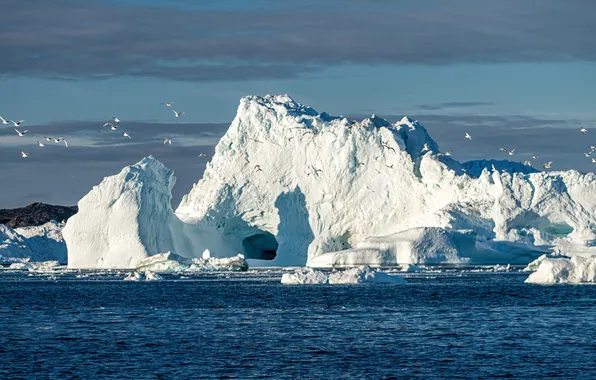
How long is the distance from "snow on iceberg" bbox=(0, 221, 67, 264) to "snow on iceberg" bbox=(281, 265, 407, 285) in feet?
160

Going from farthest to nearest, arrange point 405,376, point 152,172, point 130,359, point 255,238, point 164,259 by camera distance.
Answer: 1. point 255,238
2. point 152,172
3. point 164,259
4. point 130,359
5. point 405,376

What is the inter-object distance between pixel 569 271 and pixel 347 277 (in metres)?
10.3

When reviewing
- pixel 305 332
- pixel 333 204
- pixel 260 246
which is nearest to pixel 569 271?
pixel 305 332

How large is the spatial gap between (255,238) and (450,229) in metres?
21.2

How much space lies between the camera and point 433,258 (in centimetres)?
6644

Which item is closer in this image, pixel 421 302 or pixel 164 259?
pixel 421 302

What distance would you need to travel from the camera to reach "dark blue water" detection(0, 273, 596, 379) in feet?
73.5

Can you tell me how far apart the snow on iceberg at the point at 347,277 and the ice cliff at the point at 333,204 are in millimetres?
15050

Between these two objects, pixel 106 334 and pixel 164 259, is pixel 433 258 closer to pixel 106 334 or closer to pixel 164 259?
pixel 164 259

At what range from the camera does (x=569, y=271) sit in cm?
4591

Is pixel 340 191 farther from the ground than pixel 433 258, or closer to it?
farther from the ground

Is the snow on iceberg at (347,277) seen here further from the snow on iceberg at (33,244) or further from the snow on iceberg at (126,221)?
the snow on iceberg at (33,244)

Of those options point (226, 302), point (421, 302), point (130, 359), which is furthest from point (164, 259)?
point (130, 359)

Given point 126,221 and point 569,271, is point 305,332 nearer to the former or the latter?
point 569,271
